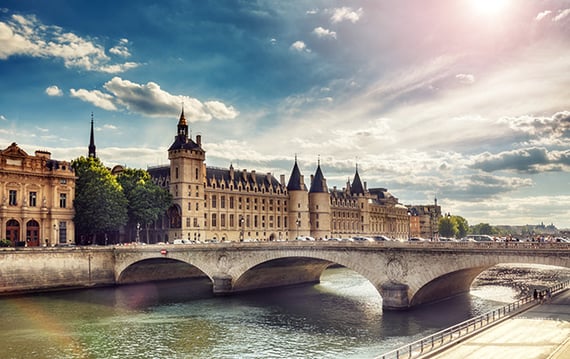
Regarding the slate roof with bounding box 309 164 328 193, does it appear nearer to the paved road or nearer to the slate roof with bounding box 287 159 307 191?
the slate roof with bounding box 287 159 307 191

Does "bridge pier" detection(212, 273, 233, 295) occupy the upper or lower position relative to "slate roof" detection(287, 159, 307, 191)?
lower

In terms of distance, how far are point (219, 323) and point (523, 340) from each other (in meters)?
29.7

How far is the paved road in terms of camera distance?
105ft

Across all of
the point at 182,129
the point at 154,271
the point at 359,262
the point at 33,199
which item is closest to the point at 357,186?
the point at 182,129

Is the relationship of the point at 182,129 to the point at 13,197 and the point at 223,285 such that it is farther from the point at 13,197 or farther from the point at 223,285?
the point at 223,285

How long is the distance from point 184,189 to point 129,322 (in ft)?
212

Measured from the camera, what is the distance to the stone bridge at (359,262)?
171ft

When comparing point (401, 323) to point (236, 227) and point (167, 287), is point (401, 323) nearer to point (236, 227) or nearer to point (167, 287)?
point (167, 287)

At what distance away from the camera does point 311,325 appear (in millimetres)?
54062

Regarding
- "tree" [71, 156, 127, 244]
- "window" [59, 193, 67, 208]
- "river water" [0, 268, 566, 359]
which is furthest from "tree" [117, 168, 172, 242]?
"river water" [0, 268, 566, 359]

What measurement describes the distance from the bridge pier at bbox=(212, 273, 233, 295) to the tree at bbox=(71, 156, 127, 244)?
99.4 feet

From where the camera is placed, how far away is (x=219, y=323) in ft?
182

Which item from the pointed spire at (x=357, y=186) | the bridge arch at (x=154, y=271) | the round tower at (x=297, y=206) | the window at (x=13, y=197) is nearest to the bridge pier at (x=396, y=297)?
the bridge arch at (x=154, y=271)

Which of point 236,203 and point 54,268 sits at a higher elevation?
point 236,203
